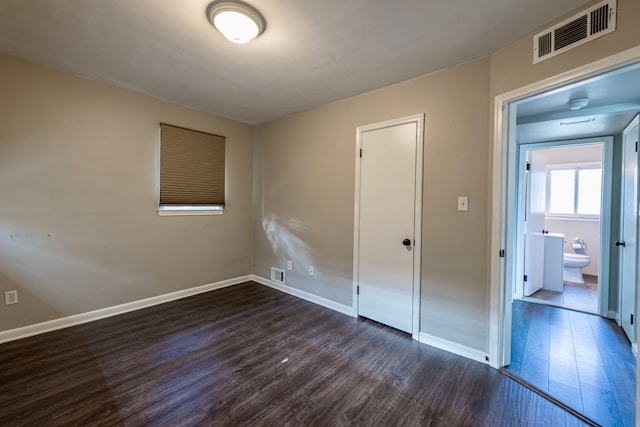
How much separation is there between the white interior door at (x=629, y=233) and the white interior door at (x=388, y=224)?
2032 millimetres

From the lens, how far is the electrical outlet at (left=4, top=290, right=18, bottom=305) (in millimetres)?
2418

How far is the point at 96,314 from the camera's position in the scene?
2902 mm

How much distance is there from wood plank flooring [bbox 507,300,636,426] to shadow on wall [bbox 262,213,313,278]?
2.44m

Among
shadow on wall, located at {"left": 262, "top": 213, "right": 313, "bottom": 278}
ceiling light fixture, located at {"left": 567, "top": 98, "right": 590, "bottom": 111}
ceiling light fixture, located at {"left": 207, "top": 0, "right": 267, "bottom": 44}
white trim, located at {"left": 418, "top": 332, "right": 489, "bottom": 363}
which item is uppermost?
ceiling light fixture, located at {"left": 207, "top": 0, "right": 267, "bottom": 44}

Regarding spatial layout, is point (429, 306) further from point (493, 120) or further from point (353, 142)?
point (353, 142)

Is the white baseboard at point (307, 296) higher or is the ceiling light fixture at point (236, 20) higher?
the ceiling light fixture at point (236, 20)

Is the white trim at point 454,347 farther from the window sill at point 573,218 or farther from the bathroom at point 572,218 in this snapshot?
the window sill at point 573,218

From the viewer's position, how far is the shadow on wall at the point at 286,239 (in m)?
3.68

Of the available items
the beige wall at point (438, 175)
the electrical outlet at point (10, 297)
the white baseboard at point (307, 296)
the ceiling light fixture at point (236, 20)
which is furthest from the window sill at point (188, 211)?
the ceiling light fixture at point (236, 20)

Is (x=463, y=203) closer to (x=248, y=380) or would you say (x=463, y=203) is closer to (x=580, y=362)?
(x=580, y=362)

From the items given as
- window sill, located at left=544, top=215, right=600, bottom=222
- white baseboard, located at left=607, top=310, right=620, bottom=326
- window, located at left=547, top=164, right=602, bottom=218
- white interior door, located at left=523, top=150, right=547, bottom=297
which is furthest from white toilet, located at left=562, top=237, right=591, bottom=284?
white baseboard, located at left=607, top=310, right=620, bottom=326

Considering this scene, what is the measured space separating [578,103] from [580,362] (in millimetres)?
2292

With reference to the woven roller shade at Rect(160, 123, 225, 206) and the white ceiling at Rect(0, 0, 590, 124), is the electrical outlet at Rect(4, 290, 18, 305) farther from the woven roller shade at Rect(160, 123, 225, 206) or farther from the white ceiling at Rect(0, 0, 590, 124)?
the white ceiling at Rect(0, 0, 590, 124)

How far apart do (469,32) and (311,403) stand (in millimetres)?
2795
